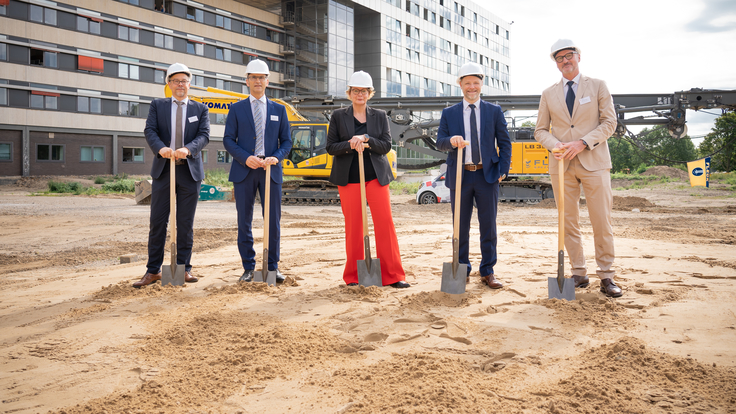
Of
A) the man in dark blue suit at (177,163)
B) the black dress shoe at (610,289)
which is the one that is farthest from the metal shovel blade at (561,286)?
the man in dark blue suit at (177,163)

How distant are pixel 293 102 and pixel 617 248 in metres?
14.5

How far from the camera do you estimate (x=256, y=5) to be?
46.3 metres

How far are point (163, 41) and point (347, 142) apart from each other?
38358 mm

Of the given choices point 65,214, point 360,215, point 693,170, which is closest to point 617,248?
point 360,215

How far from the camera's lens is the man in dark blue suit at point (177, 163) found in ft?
17.9

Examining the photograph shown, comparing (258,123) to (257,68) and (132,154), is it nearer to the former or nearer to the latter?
(257,68)

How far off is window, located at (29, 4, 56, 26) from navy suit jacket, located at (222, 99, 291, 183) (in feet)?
114

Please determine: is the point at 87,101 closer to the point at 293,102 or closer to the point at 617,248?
the point at 293,102

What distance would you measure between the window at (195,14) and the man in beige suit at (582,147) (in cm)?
4078

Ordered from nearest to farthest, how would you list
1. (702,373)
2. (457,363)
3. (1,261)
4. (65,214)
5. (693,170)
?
(702,373) < (457,363) < (1,261) < (65,214) < (693,170)

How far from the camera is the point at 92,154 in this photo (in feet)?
118

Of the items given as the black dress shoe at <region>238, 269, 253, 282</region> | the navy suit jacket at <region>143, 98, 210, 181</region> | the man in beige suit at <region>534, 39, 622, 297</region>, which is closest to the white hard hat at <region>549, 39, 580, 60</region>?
the man in beige suit at <region>534, 39, 622, 297</region>

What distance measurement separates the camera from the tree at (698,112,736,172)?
5190 centimetres

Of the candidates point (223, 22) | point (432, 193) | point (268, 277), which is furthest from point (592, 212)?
point (223, 22)
